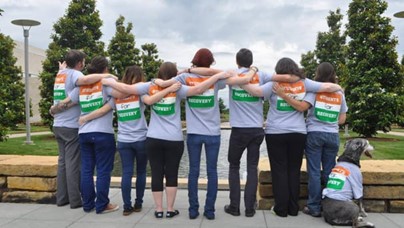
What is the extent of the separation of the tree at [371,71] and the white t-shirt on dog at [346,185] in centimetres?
1338

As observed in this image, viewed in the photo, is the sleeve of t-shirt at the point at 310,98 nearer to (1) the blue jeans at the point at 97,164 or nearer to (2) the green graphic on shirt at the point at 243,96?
(2) the green graphic on shirt at the point at 243,96

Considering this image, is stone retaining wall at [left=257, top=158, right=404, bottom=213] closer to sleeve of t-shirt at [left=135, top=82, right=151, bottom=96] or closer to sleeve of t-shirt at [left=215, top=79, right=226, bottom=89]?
sleeve of t-shirt at [left=215, top=79, right=226, bottom=89]

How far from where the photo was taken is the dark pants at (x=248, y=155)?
14.3 feet

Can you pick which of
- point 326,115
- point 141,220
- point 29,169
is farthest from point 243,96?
point 29,169

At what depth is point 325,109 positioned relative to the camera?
14.7 feet

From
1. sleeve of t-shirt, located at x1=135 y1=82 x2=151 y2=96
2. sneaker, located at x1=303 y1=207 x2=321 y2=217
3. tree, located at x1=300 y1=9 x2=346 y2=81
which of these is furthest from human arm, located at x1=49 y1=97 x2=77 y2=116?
tree, located at x1=300 y1=9 x2=346 y2=81

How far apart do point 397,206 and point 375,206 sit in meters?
0.26

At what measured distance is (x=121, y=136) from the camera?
4434 millimetres

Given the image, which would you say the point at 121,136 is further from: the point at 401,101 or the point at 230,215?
the point at 401,101

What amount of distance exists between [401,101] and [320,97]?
14027mm

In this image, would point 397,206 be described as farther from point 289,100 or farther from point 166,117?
point 166,117

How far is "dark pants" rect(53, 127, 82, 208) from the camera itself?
4.87m

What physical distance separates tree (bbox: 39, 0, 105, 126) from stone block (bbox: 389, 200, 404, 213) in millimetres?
16605

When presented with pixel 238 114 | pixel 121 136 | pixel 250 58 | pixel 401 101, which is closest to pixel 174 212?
pixel 121 136
